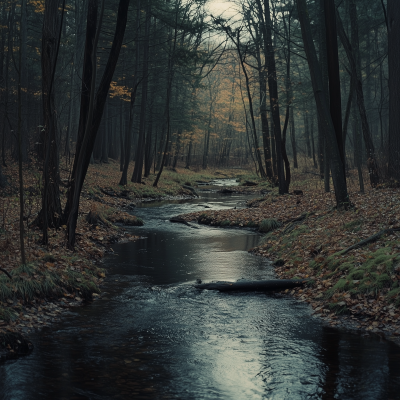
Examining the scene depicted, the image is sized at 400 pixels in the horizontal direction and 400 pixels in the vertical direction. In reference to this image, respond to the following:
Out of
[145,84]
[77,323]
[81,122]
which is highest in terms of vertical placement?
[145,84]

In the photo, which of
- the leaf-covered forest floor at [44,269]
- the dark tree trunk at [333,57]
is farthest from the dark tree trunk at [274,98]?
the leaf-covered forest floor at [44,269]

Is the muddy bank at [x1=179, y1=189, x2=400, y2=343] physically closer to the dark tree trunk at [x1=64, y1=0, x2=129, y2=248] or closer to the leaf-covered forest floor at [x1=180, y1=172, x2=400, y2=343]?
the leaf-covered forest floor at [x1=180, y1=172, x2=400, y2=343]

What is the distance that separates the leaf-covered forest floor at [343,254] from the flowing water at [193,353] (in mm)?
537

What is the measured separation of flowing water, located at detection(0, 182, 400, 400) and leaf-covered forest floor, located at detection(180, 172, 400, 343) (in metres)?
0.54

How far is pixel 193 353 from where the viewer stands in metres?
5.31

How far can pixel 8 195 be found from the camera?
583 inches

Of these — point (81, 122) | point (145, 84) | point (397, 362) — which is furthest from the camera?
point (145, 84)

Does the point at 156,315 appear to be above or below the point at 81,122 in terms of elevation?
below

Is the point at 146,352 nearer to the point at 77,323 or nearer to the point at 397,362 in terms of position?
the point at 77,323

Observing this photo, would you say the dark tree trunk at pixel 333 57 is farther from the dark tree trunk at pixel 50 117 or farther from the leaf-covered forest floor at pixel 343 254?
the dark tree trunk at pixel 50 117

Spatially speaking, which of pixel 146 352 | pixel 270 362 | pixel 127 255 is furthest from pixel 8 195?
pixel 270 362

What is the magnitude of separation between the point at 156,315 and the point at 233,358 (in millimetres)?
2047

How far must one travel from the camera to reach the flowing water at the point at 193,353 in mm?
4309

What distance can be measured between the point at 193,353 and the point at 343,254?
4.75 m
